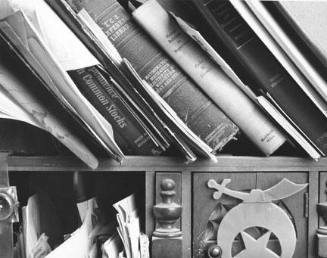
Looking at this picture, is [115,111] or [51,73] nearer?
[51,73]

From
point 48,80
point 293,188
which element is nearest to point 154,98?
point 48,80

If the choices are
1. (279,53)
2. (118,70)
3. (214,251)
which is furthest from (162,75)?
(214,251)

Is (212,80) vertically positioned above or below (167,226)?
above

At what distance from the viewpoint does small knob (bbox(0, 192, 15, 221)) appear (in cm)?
67

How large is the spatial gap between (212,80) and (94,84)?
0.19 m

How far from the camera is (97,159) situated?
0.72 m

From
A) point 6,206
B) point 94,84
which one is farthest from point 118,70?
point 6,206

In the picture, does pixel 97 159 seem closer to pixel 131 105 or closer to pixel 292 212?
pixel 131 105

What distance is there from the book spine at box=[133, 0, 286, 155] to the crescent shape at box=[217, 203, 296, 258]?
10 centimetres

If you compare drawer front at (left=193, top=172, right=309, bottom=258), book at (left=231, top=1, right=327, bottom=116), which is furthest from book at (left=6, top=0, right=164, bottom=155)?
book at (left=231, top=1, right=327, bottom=116)

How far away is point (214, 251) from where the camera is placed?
2.42 ft

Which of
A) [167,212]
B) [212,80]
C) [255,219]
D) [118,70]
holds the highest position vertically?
[118,70]

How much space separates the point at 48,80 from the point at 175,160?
0.78ft

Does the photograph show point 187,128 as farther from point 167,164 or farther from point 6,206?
point 6,206
